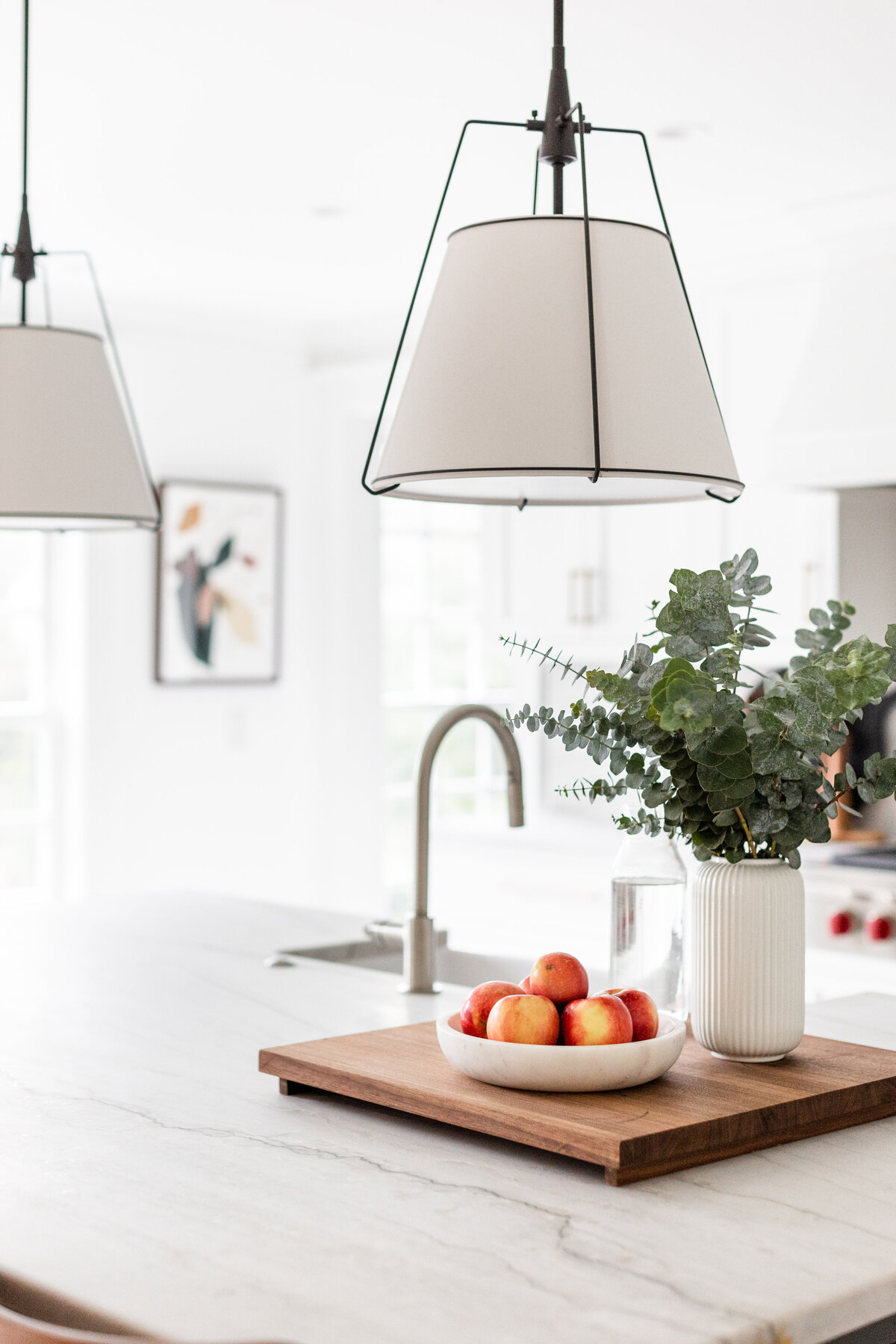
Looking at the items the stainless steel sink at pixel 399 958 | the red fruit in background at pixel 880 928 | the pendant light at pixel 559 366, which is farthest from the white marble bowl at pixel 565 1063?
the red fruit in background at pixel 880 928

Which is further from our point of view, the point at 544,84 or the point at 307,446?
the point at 307,446

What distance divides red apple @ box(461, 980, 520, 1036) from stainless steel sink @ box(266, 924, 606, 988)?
3.20ft

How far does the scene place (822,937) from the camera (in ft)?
12.0

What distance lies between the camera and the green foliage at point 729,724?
1.53m

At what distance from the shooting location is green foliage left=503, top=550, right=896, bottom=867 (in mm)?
1532

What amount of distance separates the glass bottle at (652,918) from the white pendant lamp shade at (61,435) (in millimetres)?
793

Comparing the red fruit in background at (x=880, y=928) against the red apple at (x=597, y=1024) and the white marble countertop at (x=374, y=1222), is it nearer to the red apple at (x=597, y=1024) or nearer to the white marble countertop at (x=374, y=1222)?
the white marble countertop at (x=374, y=1222)

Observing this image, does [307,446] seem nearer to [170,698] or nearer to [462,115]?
Answer: [170,698]

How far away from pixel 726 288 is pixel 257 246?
1272 mm

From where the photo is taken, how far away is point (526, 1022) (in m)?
1.47

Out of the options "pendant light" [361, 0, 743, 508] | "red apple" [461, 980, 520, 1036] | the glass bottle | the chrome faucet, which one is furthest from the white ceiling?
"red apple" [461, 980, 520, 1036]

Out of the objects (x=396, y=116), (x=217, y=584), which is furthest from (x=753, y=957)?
(x=217, y=584)

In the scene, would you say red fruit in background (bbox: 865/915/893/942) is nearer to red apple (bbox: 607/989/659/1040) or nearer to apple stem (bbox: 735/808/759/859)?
apple stem (bbox: 735/808/759/859)

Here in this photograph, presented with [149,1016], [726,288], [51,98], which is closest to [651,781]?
[149,1016]
